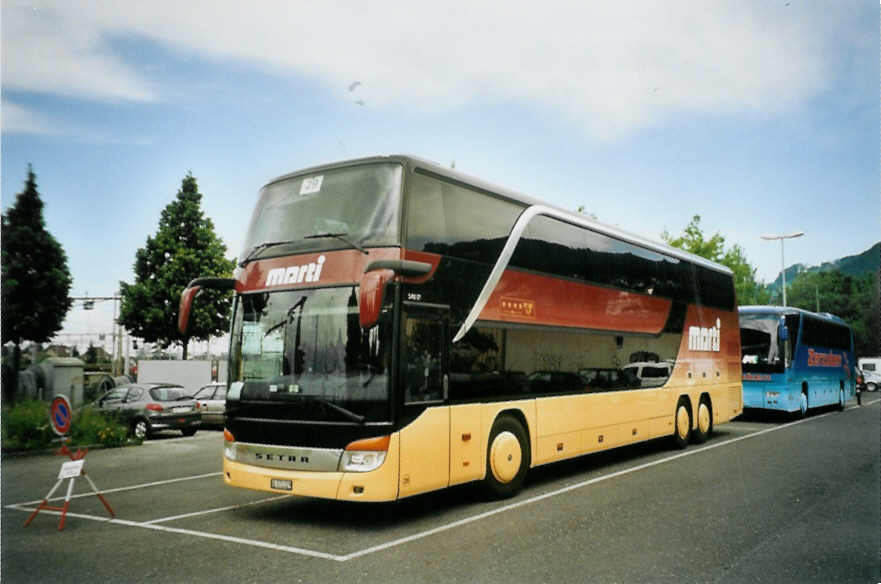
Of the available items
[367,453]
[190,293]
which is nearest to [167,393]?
[190,293]

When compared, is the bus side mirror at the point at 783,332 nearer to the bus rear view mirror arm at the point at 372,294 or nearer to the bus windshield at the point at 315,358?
the bus windshield at the point at 315,358

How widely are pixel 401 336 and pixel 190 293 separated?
284cm

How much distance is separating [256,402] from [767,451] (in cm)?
1099

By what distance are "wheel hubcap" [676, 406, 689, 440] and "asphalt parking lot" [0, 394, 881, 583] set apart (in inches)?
85.9

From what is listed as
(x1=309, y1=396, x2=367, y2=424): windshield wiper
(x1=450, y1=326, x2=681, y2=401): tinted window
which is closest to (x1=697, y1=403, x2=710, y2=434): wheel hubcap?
(x1=450, y1=326, x2=681, y2=401): tinted window

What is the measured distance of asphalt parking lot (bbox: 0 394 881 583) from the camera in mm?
6156

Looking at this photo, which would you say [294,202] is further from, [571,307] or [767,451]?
[767,451]

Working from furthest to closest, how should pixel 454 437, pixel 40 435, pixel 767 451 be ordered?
1. pixel 40 435
2. pixel 767 451
3. pixel 454 437

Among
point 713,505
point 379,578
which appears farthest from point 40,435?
point 713,505

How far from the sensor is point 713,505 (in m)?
8.84

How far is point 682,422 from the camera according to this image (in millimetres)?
14977

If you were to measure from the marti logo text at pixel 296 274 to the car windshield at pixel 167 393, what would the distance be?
12862 millimetres

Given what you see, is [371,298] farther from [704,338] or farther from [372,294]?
[704,338]

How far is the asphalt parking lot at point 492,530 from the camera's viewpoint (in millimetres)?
6156
